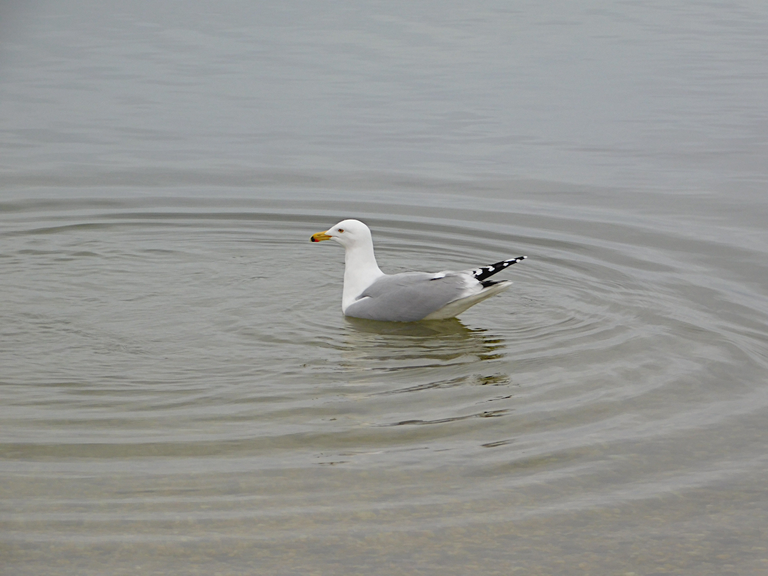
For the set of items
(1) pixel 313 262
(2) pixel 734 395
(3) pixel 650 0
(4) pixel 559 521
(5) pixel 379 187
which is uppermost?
(3) pixel 650 0

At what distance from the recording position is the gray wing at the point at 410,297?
9.77m

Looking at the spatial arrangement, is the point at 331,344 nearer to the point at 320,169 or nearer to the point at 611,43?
the point at 320,169

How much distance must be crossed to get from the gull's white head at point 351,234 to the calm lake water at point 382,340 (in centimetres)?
64

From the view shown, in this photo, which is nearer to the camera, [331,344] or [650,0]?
[331,344]

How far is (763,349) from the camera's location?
9164 millimetres

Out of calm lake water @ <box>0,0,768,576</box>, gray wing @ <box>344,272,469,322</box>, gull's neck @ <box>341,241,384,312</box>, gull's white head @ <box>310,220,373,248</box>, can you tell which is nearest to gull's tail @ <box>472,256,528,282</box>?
gray wing @ <box>344,272,469,322</box>

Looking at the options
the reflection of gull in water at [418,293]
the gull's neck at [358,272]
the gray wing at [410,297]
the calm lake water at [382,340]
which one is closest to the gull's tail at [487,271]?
the reflection of gull in water at [418,293]

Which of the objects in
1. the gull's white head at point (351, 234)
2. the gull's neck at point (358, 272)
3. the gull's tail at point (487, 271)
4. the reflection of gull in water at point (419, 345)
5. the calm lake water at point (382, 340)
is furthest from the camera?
the gull's white head at point (351, 234)

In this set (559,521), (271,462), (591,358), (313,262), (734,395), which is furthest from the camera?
(313,262)

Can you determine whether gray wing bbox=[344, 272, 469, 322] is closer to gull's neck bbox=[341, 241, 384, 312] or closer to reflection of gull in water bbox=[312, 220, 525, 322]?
reflection of gull in water bbox=[312, 220, 525, 322]

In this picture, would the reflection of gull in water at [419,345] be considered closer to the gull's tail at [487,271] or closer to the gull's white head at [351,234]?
the gull's tail at [487,271]

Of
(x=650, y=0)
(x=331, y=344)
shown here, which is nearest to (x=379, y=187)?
(x=331, y=344)

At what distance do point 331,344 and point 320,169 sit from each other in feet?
24.6

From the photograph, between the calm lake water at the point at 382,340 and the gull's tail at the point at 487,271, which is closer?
the calm lake water at the point at 382,340
